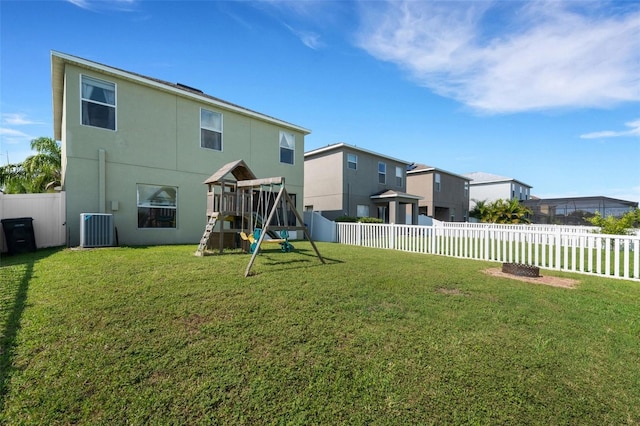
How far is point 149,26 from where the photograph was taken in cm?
830

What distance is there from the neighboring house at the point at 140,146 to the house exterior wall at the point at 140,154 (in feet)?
0.09

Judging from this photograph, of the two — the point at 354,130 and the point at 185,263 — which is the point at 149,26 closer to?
the point at 185,263

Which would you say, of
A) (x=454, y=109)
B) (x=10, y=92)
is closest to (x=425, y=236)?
(x=454, y=109)

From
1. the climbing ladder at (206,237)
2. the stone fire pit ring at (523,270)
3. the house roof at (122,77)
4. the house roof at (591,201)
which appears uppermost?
the house roof at (122,77)

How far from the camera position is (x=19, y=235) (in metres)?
8.05

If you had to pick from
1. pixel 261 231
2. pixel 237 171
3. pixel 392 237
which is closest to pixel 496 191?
pixel 392 237

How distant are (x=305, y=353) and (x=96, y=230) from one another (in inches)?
345

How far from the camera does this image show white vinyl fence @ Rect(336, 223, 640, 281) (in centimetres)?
743

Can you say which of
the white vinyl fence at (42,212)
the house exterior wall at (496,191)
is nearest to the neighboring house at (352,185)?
the white vinyl fence at (42,212)

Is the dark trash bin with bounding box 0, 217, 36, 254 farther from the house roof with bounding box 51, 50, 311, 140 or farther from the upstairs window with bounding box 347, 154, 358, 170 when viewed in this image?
the upstairs window with bounding box 347, 154, 358, 170

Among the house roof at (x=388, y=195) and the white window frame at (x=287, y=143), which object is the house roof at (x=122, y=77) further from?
the house roof at (x=388, y=195)

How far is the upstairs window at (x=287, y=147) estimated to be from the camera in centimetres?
1495

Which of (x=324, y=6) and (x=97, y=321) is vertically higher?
(x=324, y=6)

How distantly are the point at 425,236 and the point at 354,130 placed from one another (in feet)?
43.0
